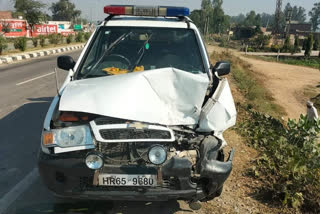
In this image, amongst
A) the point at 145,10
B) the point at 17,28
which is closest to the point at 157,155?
the point at 145,10

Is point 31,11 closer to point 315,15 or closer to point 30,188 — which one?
point 30,188

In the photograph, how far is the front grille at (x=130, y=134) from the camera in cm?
272

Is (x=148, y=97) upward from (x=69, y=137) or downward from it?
upward

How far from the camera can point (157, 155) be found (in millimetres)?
2609

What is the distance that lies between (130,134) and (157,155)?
1.02ft

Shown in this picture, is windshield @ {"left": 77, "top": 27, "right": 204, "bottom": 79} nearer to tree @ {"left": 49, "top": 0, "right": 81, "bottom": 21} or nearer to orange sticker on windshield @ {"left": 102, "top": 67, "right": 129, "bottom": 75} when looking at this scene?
orange sticker on windshield @ {"left": 102, "top": 67, "right": 129, "bottom": 75}

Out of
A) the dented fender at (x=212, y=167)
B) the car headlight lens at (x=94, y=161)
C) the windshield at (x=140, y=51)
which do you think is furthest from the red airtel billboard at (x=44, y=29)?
the dented fender at (x=212, y=167)

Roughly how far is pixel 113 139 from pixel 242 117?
16.6ft

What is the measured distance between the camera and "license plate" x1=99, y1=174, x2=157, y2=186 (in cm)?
260

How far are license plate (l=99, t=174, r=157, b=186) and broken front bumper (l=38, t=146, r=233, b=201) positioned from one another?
40 millimetres

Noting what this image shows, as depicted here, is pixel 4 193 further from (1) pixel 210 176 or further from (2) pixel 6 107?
(2) pixel 6 107

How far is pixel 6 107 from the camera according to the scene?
7.21m

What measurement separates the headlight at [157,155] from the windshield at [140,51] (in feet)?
5.17

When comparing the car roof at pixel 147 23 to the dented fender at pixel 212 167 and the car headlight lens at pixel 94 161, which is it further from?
the car headlight lens at pixel 94 161
